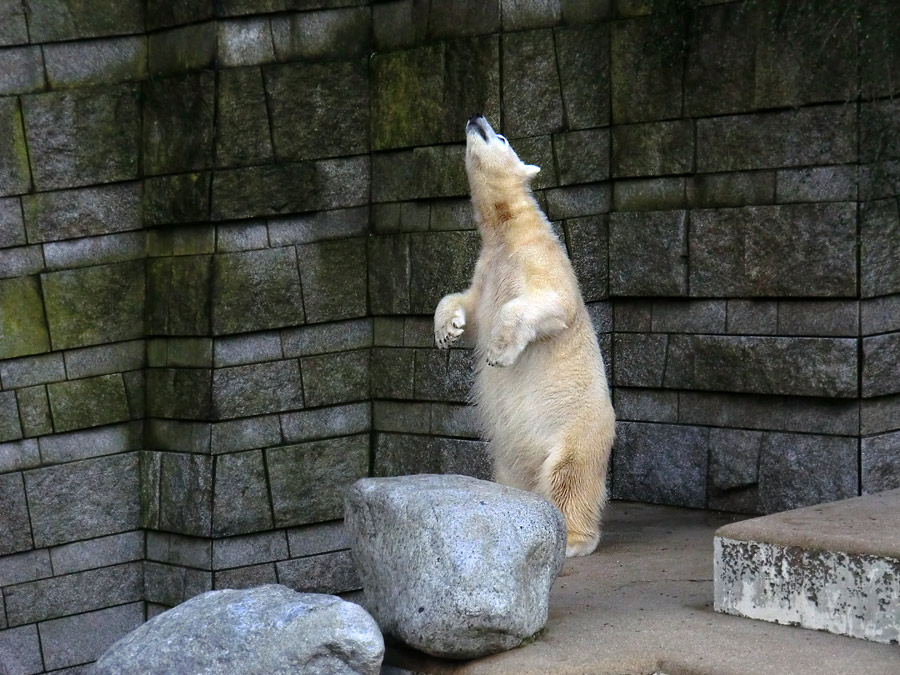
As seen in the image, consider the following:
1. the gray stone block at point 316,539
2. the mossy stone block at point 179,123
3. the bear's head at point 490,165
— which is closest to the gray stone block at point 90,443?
the gray stone block at point 316,539

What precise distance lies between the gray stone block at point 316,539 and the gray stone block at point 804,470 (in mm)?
2286

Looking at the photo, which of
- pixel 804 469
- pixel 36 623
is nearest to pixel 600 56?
pixel 804 469

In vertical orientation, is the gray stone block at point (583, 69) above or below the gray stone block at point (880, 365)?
above

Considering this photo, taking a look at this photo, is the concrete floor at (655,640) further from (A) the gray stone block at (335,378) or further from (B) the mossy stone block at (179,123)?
(B) the mossy stone block at (179,123)

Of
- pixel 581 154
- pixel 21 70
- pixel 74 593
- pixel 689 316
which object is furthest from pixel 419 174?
pixel 74 593

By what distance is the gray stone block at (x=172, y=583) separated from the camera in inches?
256

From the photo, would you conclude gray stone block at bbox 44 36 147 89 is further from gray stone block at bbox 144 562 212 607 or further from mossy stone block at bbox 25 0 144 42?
gray stone block at bbox 144 562 212 607

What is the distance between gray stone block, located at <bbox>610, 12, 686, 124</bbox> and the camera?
5.91m

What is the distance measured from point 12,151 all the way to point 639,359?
3460 mm

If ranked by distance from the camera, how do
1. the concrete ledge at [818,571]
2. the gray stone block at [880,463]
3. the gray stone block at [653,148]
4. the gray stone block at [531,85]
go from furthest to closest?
1. the gray stone block at [531,85]
2. the gray stone block at [653,148]
3. the gray stone block at [880,463]
4. the concrete ledge at [818,571]

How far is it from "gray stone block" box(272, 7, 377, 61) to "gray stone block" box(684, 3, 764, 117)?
1.88 meters

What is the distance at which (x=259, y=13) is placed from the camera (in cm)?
644

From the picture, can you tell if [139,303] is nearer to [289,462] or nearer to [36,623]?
[289,462]

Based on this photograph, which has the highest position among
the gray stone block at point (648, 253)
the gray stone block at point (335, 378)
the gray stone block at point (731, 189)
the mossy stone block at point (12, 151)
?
the mossy stone block at point (12, 151)
